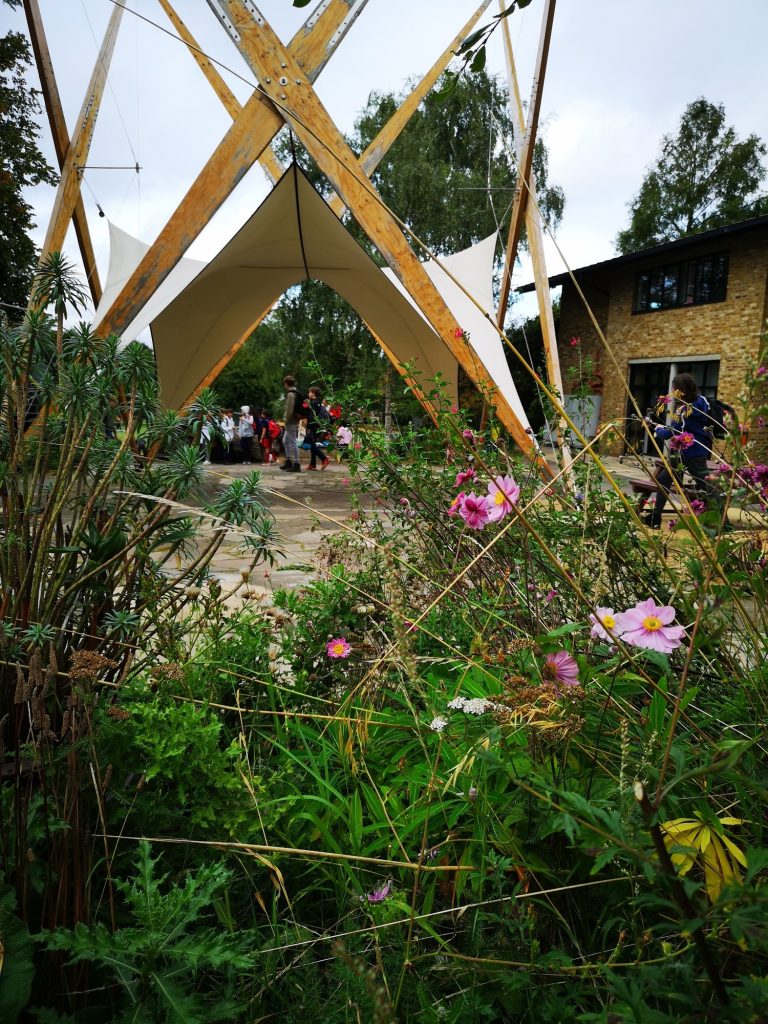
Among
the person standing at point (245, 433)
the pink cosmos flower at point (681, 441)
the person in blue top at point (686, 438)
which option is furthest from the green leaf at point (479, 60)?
the person standing at point (245, 433)

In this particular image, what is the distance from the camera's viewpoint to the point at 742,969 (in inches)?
31.4

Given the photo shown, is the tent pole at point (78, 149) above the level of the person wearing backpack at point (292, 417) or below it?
above

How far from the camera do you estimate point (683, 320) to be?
1695 cm

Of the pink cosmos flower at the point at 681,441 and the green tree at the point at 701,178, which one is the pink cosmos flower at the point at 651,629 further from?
the green tree at the point at 701,178

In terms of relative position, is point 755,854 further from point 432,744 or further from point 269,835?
point 269,835

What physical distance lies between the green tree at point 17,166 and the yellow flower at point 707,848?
605 inches

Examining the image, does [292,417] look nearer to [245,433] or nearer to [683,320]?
[245,433]

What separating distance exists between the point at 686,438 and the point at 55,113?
6.29 metres

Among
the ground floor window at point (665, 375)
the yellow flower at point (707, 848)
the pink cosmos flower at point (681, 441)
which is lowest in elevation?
the yellow flower at point (707, 848)

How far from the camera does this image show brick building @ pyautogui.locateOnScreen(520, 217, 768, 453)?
1533 centimetres

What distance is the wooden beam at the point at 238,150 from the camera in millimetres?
3832

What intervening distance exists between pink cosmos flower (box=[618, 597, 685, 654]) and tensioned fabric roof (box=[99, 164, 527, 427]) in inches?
204

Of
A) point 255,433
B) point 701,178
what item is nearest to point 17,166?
point 255,433

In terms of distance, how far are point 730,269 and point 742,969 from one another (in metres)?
17.9
